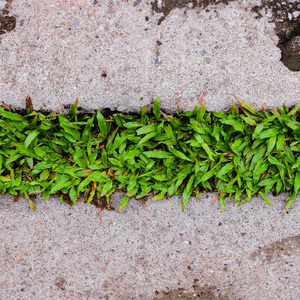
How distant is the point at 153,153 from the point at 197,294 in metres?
1.22

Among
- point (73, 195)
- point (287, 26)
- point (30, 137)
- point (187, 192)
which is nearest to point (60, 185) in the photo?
point (73, 195)

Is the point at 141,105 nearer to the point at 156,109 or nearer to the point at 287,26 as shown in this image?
the point at 156,109

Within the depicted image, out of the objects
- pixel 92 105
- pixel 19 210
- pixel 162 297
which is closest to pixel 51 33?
pixel 92 105

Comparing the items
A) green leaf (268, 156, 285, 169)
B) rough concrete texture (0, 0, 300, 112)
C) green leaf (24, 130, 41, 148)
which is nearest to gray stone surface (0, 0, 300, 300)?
rough concrete texture (0, 0, 300, 112)

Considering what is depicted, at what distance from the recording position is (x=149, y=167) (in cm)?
189

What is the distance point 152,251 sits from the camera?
2.03 m

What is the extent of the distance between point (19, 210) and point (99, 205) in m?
0.67

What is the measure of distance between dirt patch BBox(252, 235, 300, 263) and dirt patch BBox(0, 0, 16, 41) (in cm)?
268

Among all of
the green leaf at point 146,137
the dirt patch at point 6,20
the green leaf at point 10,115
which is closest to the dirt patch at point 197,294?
the green leaf at point 146,137

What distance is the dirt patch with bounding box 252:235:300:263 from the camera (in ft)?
6.58

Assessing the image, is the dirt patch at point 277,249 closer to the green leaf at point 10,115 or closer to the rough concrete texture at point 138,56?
the rough concrete texture at point 138,56

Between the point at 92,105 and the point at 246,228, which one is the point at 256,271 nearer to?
the point at 246,228

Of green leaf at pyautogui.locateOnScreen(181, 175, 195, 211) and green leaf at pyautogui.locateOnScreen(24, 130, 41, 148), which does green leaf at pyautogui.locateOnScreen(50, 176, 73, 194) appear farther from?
green leaf at pyautogui.locateOnScreen(181, 175, 195, 211)

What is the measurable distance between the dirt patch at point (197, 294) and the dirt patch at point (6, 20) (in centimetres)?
244
